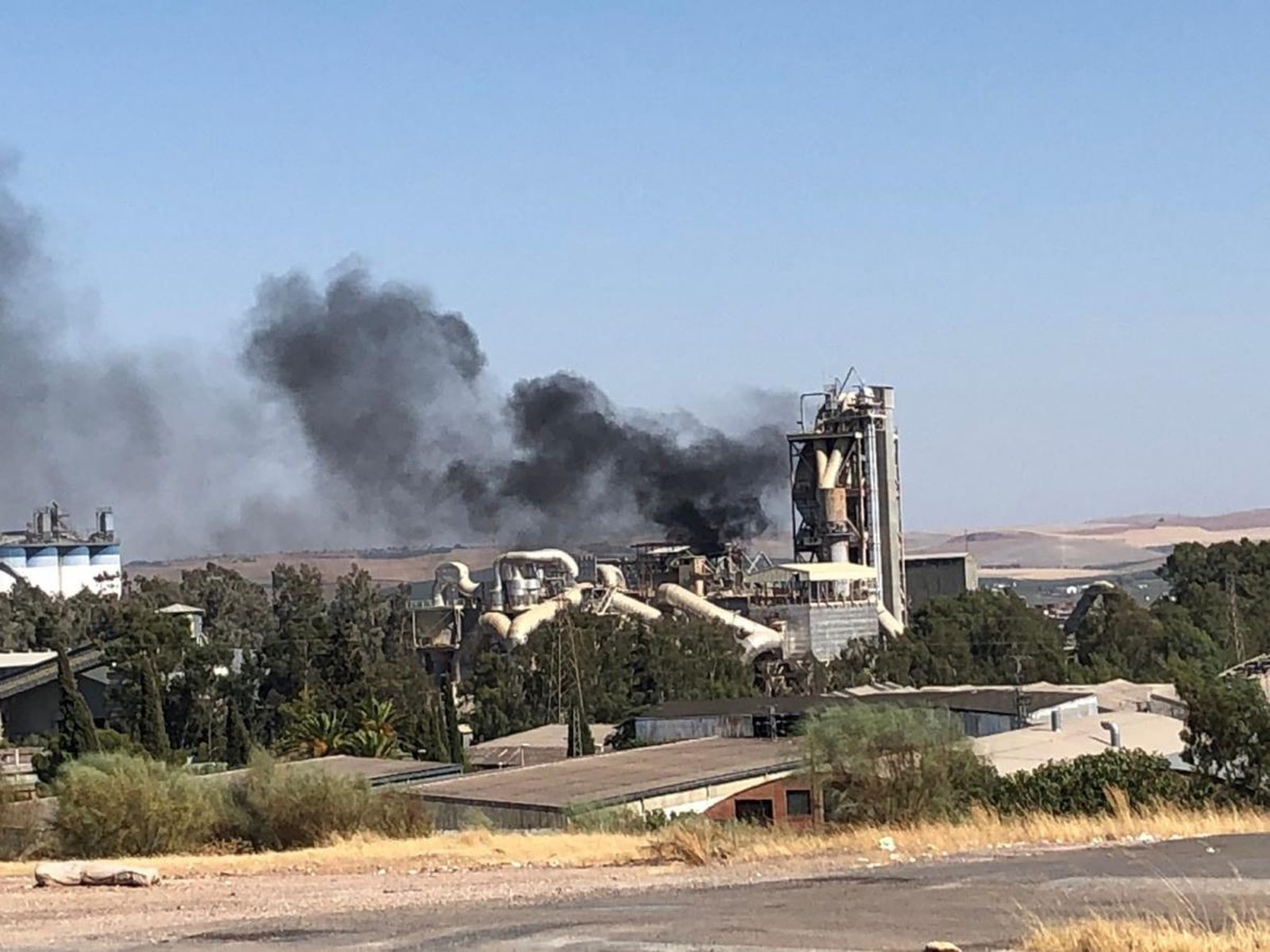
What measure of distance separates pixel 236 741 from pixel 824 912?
43025mm

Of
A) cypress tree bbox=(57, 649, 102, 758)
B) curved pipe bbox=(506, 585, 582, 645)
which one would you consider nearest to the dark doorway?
cypress tree bbox=(57, 649, 102, 758)

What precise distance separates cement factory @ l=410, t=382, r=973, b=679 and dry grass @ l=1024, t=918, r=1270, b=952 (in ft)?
222

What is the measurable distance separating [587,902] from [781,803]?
23.4m

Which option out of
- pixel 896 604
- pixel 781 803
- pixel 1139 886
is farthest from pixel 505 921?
pixel 896 604

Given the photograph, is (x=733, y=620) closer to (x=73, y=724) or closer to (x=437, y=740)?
(x=437, y=740)

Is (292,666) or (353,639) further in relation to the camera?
(292,666)

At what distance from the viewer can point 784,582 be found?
283 feet

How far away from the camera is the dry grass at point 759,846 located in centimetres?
2172

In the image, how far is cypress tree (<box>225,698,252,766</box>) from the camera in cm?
5512

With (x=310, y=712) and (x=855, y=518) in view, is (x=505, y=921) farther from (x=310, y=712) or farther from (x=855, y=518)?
(x=855, y=518)

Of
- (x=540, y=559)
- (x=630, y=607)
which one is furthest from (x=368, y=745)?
(x=540, y=559)

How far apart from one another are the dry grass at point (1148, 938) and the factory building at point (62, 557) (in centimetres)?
10001

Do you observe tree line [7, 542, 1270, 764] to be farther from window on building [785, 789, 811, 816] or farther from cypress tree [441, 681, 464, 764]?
window on building [785, 789, 811, 816]

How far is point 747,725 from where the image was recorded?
5688cm
